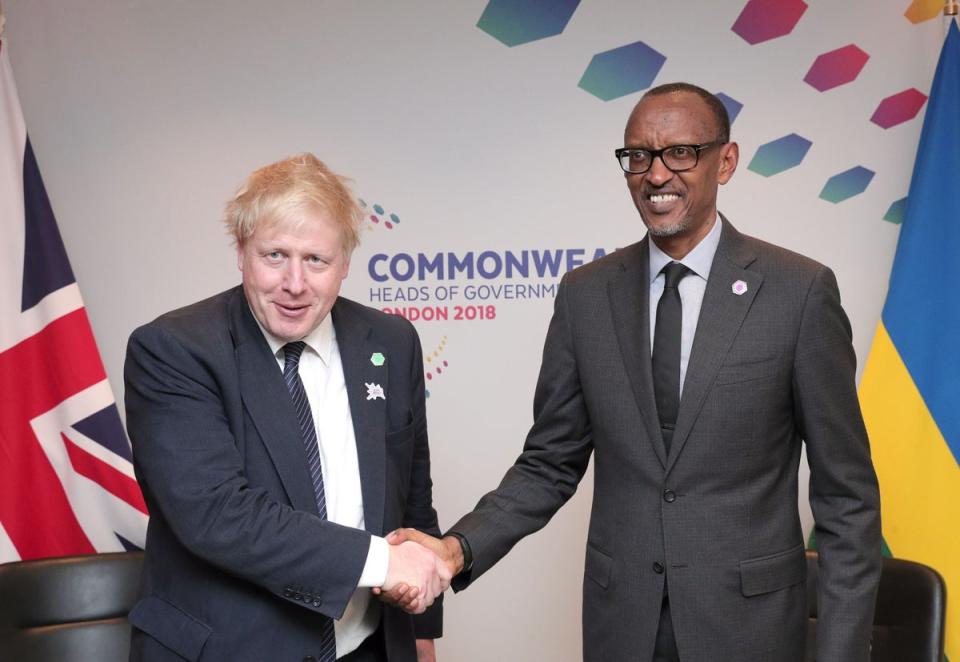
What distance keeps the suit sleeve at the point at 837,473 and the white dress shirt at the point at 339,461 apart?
2.97ft

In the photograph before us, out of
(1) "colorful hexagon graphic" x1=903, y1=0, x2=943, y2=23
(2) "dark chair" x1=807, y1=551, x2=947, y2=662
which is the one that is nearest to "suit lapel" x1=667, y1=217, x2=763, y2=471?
(2) "dark chair" x1=807, y1=551, x2=947, y2=662

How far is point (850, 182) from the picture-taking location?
3932 mm

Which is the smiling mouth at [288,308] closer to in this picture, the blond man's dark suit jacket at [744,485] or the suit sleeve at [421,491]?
the suit sleeve at [421,491]

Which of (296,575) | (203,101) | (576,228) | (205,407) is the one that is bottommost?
(296,575)

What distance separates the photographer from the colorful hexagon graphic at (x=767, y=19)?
3.91 meters

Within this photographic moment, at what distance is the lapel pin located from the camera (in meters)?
2.19

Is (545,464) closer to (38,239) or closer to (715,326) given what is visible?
(715,326)

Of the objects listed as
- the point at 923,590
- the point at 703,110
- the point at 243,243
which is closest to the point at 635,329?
the point at 703,110

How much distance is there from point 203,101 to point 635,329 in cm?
237

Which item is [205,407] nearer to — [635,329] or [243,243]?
[243,243]

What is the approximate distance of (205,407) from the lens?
2025 mm

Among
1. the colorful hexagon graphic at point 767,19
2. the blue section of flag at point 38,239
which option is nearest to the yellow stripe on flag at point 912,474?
the colorful hexagon graphic at point 767,19

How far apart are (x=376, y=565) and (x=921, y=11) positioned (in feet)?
10.1

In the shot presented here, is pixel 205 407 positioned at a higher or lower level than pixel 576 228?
lower
